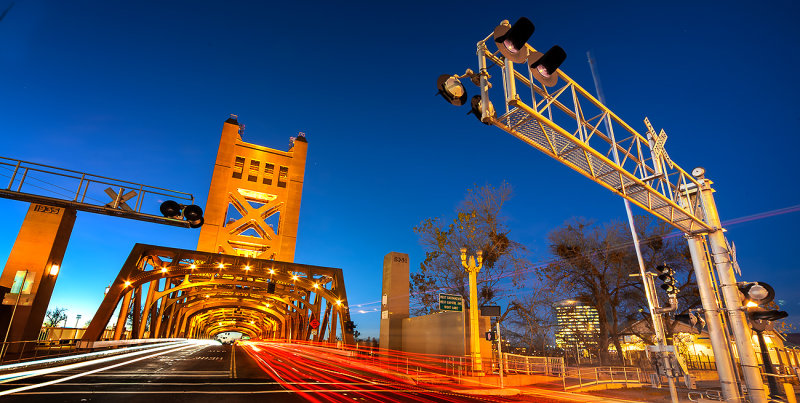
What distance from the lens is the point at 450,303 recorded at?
21297mm

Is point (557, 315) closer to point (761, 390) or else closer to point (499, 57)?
point (761, 390)

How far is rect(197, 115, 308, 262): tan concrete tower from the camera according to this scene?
2296 inches

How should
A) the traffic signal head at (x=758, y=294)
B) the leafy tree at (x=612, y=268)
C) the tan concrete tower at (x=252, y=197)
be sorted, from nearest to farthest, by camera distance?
the traffic signal head at (x=758, y=294) → the leafy tree at (x=612, y=268) → the tan concrete tower at (x=252, y=197)

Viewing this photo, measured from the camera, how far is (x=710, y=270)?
14320 millimetres

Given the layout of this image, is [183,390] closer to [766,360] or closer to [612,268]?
[766,360]

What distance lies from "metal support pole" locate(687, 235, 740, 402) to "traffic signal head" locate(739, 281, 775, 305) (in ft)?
2.90

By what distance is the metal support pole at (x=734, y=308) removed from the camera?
1178cm

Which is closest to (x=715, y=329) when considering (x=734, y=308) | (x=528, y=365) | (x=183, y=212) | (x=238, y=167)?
(x=734, y=308)

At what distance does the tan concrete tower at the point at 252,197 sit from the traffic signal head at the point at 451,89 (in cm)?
5578

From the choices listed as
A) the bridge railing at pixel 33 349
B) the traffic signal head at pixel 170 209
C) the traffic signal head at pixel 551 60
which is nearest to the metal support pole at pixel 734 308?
the traffic signal head at pixel 551 60

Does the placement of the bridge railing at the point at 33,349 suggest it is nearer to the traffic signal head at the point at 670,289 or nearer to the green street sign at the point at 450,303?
the green street sign at the point at 450,303

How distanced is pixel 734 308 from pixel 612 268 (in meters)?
22.5

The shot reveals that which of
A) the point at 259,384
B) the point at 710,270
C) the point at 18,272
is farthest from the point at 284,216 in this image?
the point at 710,270

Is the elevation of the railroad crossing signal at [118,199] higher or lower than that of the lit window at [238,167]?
lower
